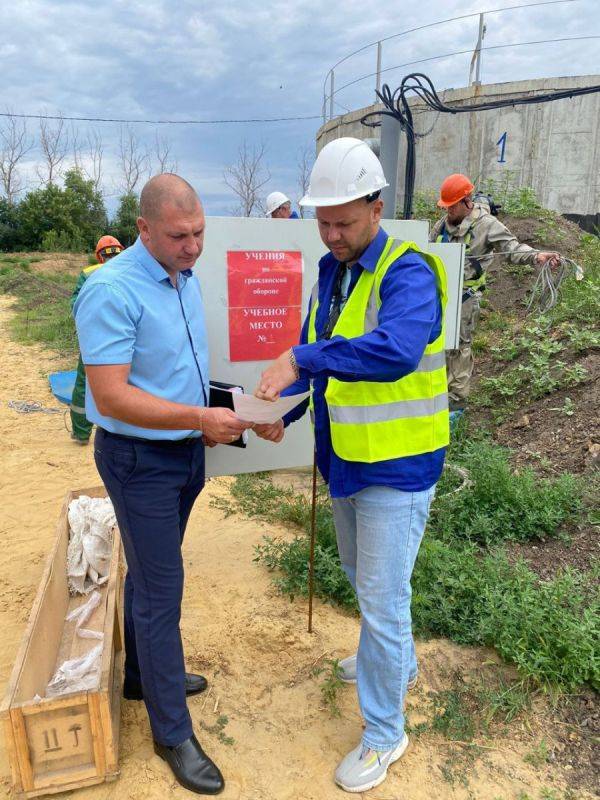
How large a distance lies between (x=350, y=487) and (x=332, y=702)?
1344mm

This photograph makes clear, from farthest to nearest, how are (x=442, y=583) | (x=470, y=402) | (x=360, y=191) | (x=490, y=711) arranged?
1. (x=470, y=402)
2. (x=442, y=583)
3. (x=490, y=711)
4. (x=360, y=191)

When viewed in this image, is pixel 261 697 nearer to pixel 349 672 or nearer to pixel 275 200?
pixel 349 672

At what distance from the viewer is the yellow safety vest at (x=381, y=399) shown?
2025mm

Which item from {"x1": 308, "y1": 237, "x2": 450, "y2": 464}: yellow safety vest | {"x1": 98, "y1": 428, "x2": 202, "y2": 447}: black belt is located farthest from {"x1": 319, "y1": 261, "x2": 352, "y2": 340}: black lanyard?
{"x1": 98, "y1": 428, "x2": 202, "y2": 447}: black belt

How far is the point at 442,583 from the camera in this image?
349 centimetres

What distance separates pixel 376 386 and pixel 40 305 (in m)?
17.4

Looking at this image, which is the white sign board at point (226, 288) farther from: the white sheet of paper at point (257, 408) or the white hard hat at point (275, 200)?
the white hard hat at point (275, 200)

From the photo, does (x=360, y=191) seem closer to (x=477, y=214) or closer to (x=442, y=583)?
(x=442, y=583)

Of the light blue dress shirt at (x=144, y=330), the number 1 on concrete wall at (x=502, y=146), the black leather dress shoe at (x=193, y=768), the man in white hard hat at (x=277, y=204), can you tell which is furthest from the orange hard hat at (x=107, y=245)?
the number 1 on concrete wall at (x=502, y=146)

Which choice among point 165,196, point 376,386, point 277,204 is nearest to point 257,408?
point 376,386

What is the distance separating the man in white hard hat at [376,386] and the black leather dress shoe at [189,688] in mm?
965

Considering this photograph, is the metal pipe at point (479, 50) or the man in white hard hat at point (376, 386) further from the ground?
the metal pipe at point (479, 50)

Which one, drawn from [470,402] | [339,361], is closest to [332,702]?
[339,361]

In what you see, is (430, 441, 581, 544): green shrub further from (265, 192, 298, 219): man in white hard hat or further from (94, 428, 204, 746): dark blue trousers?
(265, 192, 298, 219): man in white hard hat
